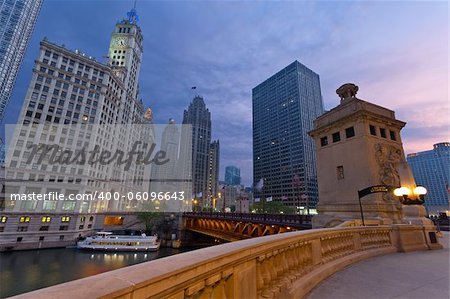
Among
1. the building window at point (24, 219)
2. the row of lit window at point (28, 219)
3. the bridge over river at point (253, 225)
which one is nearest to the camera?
the bridge over river at point (253, 225)

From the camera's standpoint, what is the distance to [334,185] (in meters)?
21.5

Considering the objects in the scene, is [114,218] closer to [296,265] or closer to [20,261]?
[20,261]

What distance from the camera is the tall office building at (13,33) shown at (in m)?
116

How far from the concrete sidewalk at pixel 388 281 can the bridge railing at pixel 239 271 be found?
0.33 m

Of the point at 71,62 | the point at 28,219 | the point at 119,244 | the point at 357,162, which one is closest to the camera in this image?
the point at 357,162

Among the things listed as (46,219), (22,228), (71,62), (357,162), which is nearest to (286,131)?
(71,62)

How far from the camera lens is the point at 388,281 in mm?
5953

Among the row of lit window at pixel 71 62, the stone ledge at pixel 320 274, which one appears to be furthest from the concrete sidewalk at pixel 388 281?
the row of lit window at pixel 71 62

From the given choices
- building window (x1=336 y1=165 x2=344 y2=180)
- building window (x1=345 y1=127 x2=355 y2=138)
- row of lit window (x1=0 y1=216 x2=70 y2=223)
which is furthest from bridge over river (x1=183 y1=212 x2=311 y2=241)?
row of lit window (x1=0 y1=216 x2=70 y2=223)

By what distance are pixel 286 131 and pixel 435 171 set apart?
261 ft

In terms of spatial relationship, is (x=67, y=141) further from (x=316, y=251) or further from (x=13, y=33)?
(x=13, y=33)

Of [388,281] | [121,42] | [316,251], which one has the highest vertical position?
[121,42]

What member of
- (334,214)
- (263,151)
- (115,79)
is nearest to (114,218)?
(115,79)

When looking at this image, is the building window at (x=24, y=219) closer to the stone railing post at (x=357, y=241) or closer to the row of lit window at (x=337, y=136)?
the row of lit window at (x=337, y=136)
